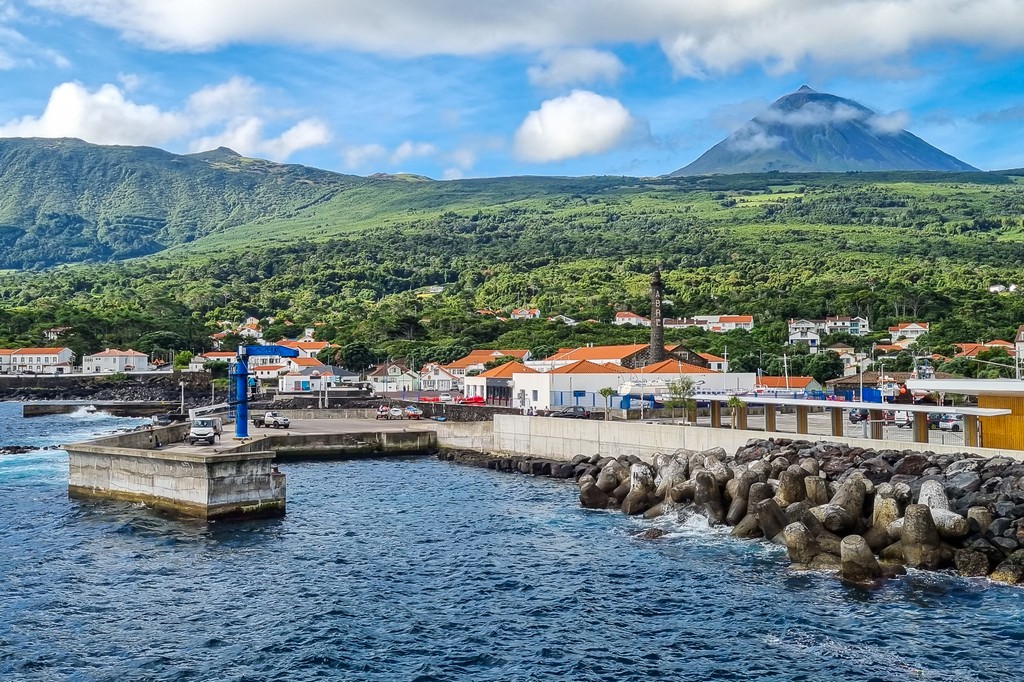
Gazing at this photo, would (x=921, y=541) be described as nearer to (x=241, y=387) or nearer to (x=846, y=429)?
(x=846, y=429)

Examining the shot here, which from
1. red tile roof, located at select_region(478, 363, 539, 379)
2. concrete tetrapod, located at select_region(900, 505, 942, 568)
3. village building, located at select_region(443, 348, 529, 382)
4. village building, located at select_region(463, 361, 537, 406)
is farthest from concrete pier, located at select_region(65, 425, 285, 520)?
village building, located at select_region(443, 348, 529, 382)

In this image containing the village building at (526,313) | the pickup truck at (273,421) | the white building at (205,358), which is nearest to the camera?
the pickup truck at (273,421)

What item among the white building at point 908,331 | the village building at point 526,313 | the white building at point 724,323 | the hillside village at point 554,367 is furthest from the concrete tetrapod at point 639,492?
the village building at point 526,313

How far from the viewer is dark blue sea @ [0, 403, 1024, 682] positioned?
18750 mm

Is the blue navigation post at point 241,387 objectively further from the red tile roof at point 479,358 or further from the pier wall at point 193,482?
the red tile roof at point 479,358

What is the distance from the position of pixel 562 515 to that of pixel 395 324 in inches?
4414

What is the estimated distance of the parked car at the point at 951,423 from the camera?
44.3 m

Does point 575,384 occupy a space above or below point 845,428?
above

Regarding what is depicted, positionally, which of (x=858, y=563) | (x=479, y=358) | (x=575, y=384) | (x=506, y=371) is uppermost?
(x=479, y=358)

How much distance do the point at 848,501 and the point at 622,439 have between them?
18.3 meters

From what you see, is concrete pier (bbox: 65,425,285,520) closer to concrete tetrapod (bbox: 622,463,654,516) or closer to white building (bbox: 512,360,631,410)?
concrete tetrapod (bbox: 622,463,654,516)

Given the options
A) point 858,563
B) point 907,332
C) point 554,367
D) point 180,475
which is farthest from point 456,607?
point 907,332

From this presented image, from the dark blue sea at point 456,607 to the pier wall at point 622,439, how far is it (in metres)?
8.06

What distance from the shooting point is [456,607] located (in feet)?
75.2
